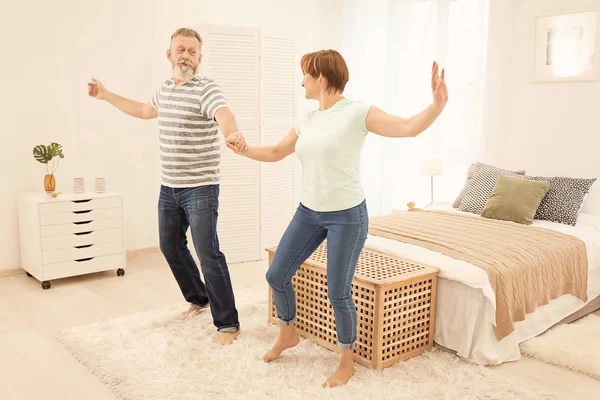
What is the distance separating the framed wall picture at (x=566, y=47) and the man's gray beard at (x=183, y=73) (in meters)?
2.62

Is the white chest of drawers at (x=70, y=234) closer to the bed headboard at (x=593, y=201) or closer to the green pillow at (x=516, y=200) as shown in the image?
the green pillow at (x=516, y=200)

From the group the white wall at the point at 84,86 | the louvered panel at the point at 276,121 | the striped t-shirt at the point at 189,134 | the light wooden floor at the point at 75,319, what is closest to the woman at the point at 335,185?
the striped t-shirt at the point at 189,134

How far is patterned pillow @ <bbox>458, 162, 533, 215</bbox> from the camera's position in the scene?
407 cm

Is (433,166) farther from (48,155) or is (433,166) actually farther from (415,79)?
(48,155)

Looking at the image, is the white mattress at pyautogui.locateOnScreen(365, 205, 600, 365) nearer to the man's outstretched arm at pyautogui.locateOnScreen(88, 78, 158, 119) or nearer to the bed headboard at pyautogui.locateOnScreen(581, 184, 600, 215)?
the bed headboard at pyautogui.locateOnScreen(581, 184, 600, 215)

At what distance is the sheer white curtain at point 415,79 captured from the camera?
15.6 ft

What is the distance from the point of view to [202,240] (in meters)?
2.96

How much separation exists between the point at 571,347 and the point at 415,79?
2876 mm

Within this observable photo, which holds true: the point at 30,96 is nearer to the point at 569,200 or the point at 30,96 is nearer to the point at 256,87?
the point at 256,87

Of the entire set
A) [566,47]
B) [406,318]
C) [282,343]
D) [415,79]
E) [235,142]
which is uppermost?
[566,47]

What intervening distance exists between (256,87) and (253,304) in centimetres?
188

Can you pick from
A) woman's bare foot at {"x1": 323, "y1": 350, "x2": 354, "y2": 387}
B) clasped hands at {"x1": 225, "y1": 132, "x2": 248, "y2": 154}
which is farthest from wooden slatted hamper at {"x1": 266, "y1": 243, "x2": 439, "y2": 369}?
clasped hands at {"x1": 225, "y1": 132, "x2": 248, "y2": 154}

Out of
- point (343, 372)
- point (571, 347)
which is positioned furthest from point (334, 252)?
point (571, 347)

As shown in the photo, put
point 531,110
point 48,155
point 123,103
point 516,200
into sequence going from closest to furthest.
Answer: point 123,103
point 516,200
point 48,155
point 531,110
